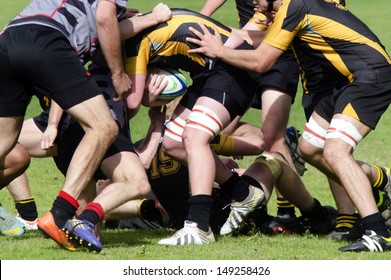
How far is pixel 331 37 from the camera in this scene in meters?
7.71

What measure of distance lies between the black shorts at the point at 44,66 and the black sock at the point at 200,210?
1.14 metres

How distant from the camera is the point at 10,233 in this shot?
8.35 m

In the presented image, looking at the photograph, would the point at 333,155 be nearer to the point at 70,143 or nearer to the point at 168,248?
the point at 168,248

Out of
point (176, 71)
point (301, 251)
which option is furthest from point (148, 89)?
point (301, 251)

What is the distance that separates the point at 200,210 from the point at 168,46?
4.27 ft

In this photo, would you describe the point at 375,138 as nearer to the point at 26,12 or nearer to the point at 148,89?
the point at 148,89

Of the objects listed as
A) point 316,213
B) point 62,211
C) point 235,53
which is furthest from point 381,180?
point 62,211

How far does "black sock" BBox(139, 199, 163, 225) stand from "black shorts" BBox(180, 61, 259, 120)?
2.76ft

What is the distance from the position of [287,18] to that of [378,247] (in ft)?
5.72

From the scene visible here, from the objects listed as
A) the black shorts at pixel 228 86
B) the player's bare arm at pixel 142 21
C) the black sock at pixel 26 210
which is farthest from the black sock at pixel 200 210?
the black sock at pixel 26 210

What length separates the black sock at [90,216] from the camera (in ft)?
23.5

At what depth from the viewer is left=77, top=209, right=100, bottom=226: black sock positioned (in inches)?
282

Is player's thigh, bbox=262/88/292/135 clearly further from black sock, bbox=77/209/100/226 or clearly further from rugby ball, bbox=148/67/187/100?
black sock, bbox=77/209/100/226

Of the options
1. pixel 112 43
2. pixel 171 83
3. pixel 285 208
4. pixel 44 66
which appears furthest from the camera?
pixel 285 208
